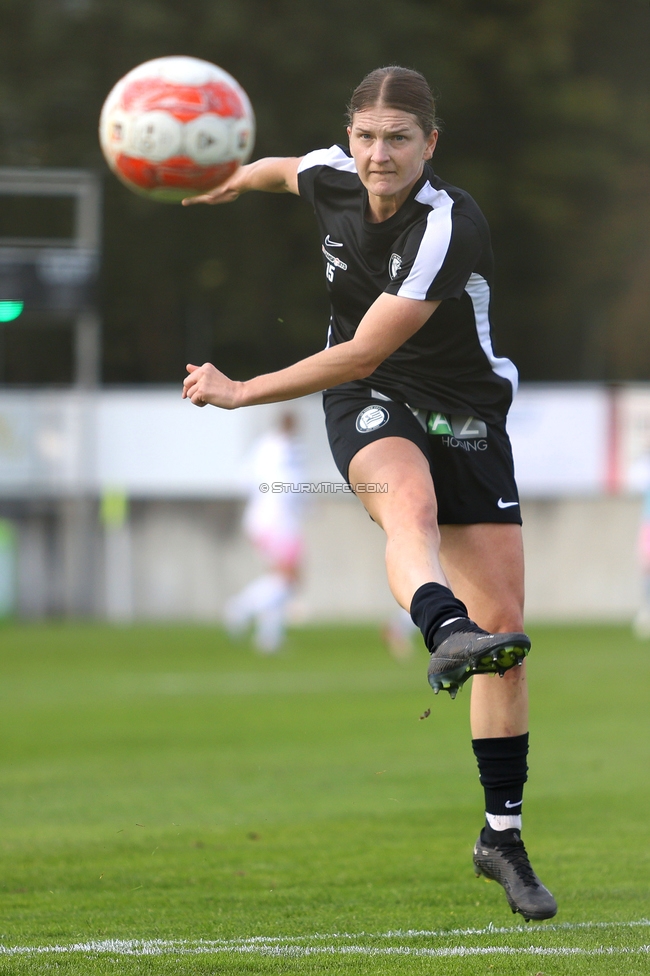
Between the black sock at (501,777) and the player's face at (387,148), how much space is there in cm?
168

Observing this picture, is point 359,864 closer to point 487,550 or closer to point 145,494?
point 487,550

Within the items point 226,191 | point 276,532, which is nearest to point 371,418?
point 226,191

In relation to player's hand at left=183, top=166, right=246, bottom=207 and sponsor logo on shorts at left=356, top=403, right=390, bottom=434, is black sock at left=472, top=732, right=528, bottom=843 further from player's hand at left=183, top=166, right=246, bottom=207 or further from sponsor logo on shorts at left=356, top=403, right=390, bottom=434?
player's hand at left=183, top=166, right=246, bottom=207

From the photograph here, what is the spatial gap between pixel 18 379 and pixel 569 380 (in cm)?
769

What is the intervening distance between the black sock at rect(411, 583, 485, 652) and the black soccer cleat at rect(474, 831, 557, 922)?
2.82ft

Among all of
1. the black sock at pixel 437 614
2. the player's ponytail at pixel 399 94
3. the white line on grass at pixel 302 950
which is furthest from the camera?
the player's ponytail at pixel 399 94

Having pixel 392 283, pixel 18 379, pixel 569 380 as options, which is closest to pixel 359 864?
pixel 392 283

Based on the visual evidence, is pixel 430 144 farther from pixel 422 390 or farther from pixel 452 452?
pixel 452 452

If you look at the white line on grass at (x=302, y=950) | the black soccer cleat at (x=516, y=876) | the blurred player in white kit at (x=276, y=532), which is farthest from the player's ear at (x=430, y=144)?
the blurred player in white kit at (x=276, y=532)

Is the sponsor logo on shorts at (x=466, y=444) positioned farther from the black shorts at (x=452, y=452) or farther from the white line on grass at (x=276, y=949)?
the white line on grass at (x=276, y=949)

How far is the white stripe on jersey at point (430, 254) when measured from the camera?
4.39 meters

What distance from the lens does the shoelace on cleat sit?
4.58 metres

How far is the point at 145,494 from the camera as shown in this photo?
20.1 metres

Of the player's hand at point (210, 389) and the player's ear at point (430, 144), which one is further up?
the player's ear at point (430, 144)
